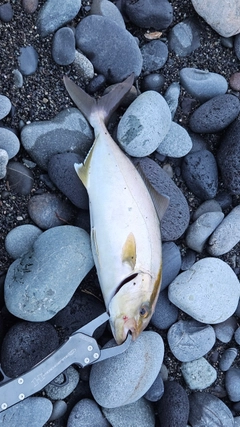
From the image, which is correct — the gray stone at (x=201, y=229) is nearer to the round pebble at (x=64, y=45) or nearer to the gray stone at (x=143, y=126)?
the gray stone at (x=143, y=126)

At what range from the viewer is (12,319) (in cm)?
307

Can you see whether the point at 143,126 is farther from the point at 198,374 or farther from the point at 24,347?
the point at 198,374

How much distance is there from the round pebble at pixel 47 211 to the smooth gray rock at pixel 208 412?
4.81 ft

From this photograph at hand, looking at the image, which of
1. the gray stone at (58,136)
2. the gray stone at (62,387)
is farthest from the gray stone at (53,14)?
the gray stone at (62,387)

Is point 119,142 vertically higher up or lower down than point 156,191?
higher up

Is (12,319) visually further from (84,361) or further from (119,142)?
(119,142)

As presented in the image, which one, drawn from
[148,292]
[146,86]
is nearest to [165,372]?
[148,292]

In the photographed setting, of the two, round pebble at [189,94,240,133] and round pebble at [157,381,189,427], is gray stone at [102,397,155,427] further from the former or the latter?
round pebble at [189,94,240,133]

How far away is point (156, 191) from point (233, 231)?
688 millimetres

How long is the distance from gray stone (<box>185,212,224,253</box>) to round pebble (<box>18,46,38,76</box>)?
4.81 ft

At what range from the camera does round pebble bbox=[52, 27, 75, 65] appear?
322cm

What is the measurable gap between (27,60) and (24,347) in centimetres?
176

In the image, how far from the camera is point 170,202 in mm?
3285

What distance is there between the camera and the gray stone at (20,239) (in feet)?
10.1
